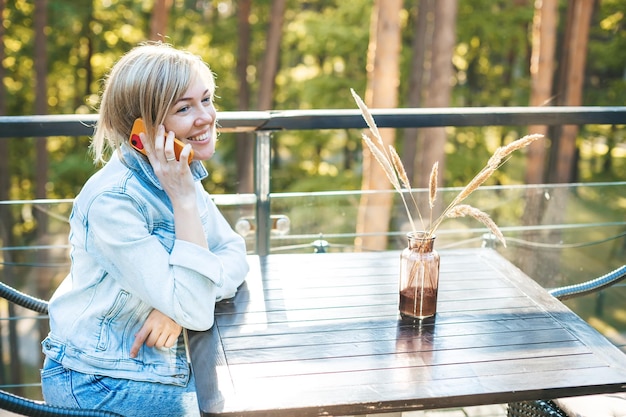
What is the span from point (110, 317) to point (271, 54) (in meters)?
12.4

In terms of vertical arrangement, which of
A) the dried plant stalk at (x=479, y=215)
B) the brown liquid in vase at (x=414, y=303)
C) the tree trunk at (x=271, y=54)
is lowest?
the brown liquid in vase at (x=414, y=303)

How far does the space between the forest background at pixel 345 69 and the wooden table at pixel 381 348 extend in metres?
8.26

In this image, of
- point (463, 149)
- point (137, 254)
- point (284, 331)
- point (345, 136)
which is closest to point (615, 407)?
point (284, 331)

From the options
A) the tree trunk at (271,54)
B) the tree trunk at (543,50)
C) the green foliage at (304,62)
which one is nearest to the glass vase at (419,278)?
the tree trunk at (543,50)

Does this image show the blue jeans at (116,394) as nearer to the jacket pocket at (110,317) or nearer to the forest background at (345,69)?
the jacket pocket at (110,317)

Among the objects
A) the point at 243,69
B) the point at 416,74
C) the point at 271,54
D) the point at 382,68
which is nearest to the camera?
the point at 382,68

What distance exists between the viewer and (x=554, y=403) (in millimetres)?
2180

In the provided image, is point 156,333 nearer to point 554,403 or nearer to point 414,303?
point 414,303

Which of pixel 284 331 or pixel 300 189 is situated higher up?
pixel 284 331

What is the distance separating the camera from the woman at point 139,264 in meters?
1.80

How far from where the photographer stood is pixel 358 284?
222cm

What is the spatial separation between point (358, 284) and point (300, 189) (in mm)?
12759

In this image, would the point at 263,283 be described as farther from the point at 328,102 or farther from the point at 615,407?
the point at 328,102

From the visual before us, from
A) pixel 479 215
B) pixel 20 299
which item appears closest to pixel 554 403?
pixel 479 215
